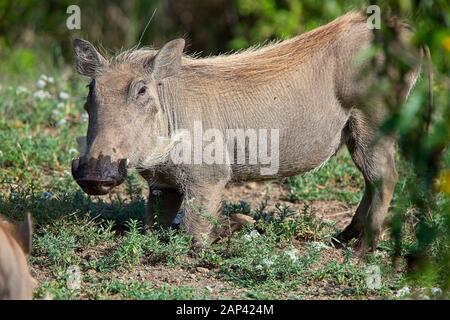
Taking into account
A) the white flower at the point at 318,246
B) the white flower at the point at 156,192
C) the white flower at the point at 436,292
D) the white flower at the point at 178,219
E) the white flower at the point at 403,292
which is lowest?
the white flower at the point at 403,292

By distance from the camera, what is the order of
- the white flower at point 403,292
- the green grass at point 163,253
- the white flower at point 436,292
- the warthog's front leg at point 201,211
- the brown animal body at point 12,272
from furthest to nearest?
the warthog's front leg at point 201,211 < the green grass at point 163,253 < the white flower at point 403,292 < the white flower at point 436,292 < the brown animal body at point 12,272

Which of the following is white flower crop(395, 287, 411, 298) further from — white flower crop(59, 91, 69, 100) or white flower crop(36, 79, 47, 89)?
white flower crop(36, 79, 47, 89)

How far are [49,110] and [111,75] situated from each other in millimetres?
2488

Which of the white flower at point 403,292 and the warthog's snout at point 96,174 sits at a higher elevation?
the warthog's snout at point 96,174

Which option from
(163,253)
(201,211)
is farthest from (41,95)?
(163,253)

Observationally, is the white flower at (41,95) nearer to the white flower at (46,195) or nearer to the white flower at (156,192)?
the white flower at (46,195)

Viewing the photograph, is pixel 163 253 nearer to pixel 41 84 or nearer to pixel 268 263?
pixel 268 263

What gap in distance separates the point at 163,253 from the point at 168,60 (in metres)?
1.15

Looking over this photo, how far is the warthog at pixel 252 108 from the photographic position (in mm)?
5758

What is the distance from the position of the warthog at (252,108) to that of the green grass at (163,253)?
25 cm

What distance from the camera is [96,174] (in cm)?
534

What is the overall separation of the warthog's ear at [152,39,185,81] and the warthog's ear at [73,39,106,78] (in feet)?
0.99

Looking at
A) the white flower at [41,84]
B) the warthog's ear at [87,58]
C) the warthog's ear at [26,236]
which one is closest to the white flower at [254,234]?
the warthog's ear at [87,58]

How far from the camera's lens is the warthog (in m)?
5.76
